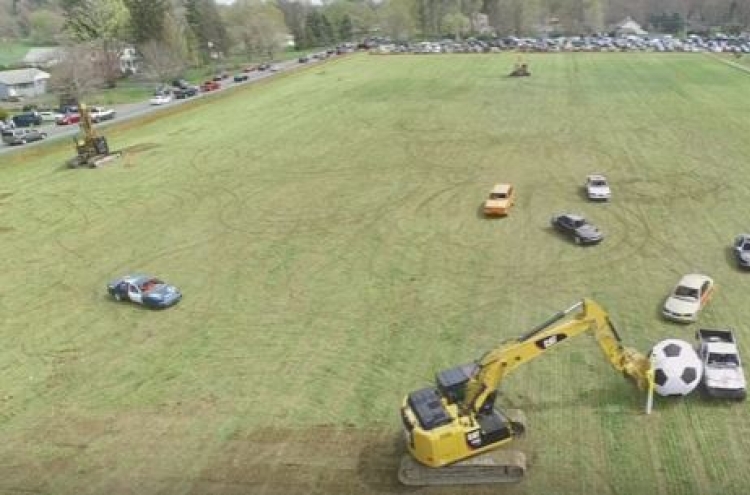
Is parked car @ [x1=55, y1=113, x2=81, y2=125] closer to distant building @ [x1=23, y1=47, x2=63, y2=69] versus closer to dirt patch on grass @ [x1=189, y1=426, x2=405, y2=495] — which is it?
distant building @ [x1=23, y1=47, x2=63, y2=69]

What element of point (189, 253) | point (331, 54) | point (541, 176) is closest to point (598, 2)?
point (331, 54)

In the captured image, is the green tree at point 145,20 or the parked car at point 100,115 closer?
the parked car at point 100,115

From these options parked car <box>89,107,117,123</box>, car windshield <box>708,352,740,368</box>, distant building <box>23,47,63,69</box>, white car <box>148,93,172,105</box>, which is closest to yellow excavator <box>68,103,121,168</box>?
parked car <box>89,107,117,123</box>

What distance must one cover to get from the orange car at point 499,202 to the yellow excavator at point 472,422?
73.5 feet

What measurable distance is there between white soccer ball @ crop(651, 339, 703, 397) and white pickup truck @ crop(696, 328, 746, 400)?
0.68 metres

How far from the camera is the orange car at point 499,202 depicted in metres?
43.6

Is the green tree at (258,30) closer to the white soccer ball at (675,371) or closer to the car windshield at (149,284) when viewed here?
the car windshield at (149,284)

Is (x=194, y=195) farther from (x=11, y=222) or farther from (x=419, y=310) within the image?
(x=419, y=310)

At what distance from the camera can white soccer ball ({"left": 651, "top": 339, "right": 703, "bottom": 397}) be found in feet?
77.3

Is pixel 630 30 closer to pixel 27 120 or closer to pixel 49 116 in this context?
pixel 49 116

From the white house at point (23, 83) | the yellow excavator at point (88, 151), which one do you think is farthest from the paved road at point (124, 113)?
the white house at point (23, 83)

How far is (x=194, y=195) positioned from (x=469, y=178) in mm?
22082

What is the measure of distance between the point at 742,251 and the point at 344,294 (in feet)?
70.2

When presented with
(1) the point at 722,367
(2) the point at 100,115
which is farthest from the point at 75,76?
(1) the point at 722,367
